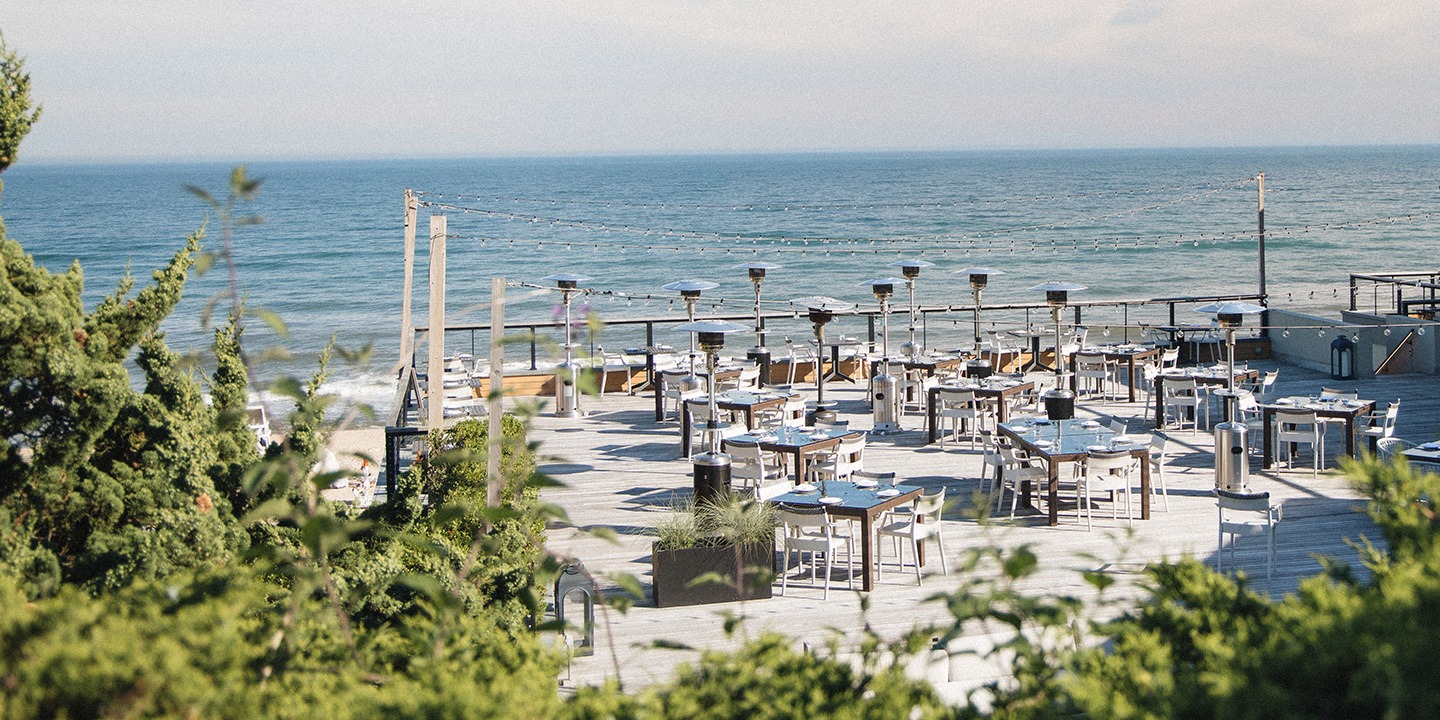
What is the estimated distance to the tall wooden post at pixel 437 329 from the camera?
8734 millimetres

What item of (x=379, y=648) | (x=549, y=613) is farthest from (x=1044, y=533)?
(x=379, y=648)

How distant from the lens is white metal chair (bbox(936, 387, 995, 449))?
1184cm

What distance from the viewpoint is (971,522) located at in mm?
9148

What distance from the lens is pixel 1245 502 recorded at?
7672 mm

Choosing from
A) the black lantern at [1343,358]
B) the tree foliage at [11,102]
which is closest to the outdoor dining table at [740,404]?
the black lantern at [1343,358]

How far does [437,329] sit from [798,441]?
2849mm

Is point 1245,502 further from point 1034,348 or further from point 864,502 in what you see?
point 1034,348

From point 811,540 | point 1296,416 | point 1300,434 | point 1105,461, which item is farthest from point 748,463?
point 1296,416

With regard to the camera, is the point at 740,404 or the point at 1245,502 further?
the point at 740,404

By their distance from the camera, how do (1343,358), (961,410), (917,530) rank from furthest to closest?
(1343,358) → (961,410) → (917,530)

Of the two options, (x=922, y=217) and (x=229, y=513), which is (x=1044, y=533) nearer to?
(x=229, y=513)

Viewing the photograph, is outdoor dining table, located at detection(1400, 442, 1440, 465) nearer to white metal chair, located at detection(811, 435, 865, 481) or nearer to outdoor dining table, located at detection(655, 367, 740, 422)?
white metal chair, located at detection(811, 435, 865, 481)

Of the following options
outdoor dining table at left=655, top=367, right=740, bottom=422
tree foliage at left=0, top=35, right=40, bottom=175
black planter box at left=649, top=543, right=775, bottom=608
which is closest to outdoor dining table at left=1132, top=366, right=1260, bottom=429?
outdoor dining table at left=655, top=367, right=740, bottom=422

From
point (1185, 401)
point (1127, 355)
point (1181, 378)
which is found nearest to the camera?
point (1185, 401)
